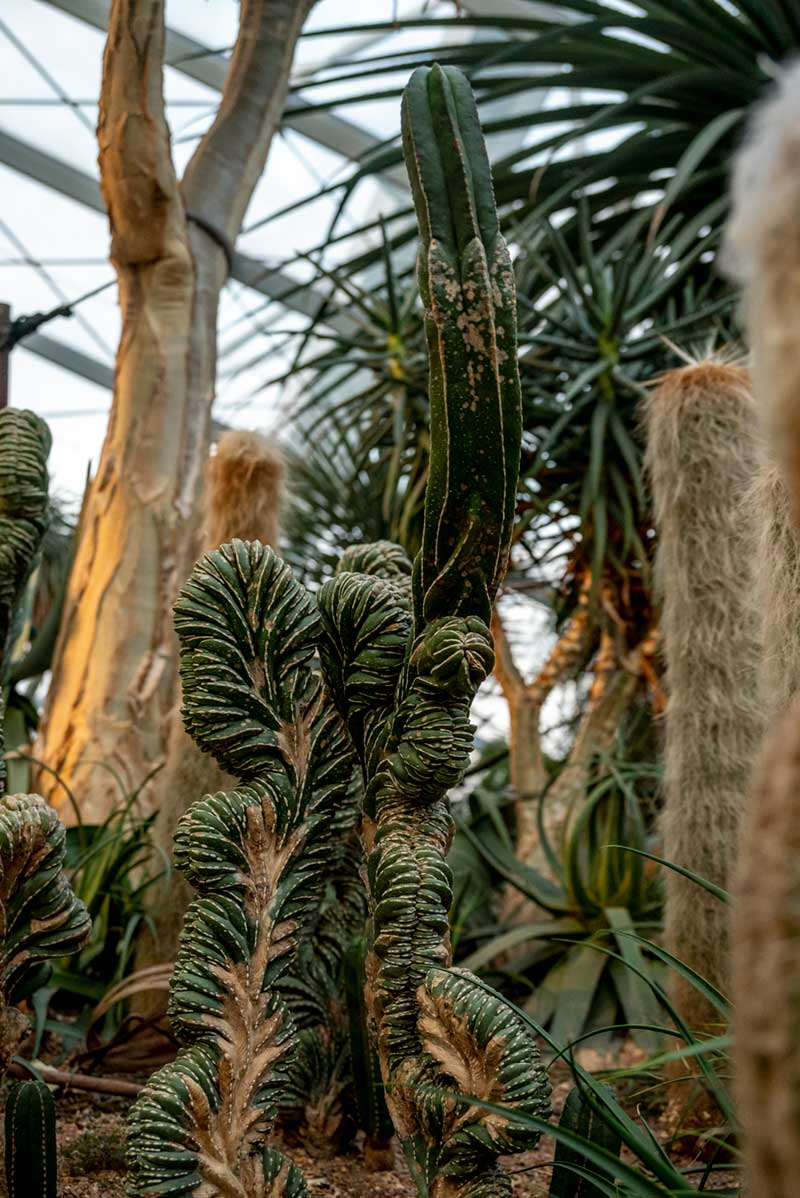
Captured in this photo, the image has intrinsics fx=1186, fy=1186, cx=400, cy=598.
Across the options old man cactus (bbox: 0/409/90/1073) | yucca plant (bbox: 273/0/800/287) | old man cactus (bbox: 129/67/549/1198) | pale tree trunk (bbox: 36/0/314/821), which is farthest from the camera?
yucca plant (bbox: 273/0/800/287)

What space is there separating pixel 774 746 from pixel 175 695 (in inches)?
73.9

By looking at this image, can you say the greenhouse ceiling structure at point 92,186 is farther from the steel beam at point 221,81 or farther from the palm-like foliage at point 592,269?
the palm-like foliage at point 592,269

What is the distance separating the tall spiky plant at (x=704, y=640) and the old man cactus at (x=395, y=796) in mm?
667

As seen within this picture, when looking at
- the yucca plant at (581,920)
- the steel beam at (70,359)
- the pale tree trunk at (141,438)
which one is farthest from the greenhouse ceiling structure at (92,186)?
the yucca plant at (581,920)

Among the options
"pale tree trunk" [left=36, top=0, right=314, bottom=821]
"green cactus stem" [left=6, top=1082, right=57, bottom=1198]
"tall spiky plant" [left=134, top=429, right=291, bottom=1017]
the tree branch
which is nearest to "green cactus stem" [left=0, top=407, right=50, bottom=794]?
"tall spiky plant" [left=134, top=429, right=291, bottom=1017]

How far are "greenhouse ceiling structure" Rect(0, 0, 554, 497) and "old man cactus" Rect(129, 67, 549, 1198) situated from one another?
3.28 metres

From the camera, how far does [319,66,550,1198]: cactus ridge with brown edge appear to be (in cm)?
83

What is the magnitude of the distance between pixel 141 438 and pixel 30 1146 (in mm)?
1674

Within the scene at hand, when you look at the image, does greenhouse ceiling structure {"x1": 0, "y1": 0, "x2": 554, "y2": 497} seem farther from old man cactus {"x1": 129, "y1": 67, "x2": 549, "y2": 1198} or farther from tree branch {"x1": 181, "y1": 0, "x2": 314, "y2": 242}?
old man cactus {"x1": 129, "y1": 67, "x2": 549, "y2": 1198}

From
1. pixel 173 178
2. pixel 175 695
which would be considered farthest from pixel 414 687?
pixel 173 178

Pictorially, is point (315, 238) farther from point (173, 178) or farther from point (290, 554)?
point (173, 178)

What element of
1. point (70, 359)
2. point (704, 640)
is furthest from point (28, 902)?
point (70, 359)

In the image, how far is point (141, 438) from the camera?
92.6 inches

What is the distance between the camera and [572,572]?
8.82ft
